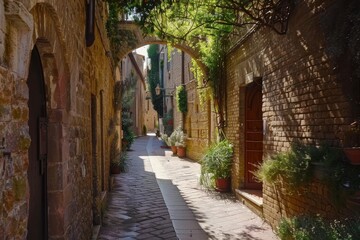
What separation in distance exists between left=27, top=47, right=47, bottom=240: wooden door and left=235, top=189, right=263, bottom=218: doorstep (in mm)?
4127

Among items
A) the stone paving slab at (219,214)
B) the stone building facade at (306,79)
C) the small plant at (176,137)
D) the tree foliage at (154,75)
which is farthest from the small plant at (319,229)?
the tree foliage at (154,75)

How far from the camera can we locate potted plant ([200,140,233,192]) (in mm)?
8375

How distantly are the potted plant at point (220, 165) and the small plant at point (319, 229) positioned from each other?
4.29m

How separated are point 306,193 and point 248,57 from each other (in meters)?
3.37

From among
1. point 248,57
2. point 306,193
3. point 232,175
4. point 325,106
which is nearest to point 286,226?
point 306,193

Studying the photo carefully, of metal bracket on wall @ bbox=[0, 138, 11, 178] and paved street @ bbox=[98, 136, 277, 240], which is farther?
paved street @ bbox=[98, 136, 277, 240]

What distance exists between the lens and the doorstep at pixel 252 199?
629 centimetres

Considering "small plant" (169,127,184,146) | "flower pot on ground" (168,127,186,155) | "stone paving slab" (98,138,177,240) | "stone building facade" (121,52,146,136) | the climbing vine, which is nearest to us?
the climbing vine

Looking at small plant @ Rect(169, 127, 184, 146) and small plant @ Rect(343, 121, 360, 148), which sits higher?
small plant @ Rect(343, 121, 360, 148)

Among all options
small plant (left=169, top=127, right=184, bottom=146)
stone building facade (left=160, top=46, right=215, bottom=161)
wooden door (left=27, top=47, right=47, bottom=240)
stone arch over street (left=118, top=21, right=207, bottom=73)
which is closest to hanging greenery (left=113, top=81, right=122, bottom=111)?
stone arch over street (left=118, top=21, right=207, bottom=73)

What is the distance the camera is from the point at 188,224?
5.89m

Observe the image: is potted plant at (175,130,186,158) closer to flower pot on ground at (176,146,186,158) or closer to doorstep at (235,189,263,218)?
flower pot on ground at (176,146,186,158)

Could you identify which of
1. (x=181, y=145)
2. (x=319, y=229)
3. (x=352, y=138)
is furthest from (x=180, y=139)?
(x=319, y=229)

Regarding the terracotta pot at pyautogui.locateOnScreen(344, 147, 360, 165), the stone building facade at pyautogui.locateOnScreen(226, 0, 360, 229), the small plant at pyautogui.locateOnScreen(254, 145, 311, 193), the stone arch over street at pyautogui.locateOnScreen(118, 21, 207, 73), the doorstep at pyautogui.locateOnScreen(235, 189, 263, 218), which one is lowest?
the doorstep at pyautogui.locateOnScreen(235, 189, 263, 218)
